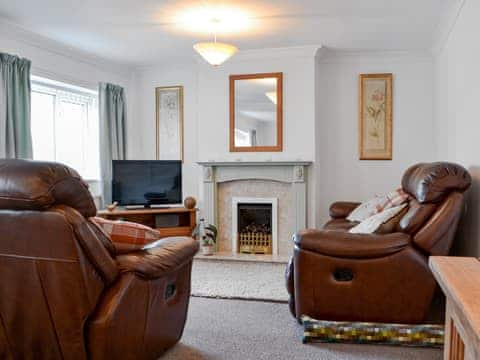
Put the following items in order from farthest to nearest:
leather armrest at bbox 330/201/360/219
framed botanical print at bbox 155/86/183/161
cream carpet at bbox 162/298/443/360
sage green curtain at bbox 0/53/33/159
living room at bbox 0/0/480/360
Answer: framed botanical print at bbox 155/86/183/161 → leather armrest at bbox 330/201/360/219 → sage green curtain at bbox 0/53/33/159 → cream carpet at bbox 162/298/443/360 → living room at bbox 0/0/480/360

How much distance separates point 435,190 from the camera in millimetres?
2492

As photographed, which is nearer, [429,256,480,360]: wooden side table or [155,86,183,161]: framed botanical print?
[429,256,480,360]: wooden side table

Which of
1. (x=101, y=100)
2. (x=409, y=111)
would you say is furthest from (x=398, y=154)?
(x=101, y=100)

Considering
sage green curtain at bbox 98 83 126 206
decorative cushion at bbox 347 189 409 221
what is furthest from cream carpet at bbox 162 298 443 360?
sage green curtain at bbox 98 83 126 206

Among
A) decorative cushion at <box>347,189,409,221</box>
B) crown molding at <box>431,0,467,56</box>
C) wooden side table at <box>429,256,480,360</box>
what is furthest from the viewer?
crown molding at <box>431,0,467,56</box>

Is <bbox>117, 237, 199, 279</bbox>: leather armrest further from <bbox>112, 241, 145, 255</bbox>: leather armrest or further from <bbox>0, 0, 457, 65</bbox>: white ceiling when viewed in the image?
<bbox>0, 0, 457, 65</bbox>: white ceiling

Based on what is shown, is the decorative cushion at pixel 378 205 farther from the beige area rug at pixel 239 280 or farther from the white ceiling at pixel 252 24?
the white ceiling at pixel 252 24

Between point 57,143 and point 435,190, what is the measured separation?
165 inches

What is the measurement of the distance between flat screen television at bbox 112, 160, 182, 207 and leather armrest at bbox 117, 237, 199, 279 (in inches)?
120

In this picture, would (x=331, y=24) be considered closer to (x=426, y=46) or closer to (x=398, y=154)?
(x=426, y=46)

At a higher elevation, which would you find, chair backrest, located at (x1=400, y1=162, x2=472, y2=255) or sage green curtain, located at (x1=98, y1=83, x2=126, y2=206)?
sage green curtain, located at (x1=98, y1=83, x2=126, y2=206)

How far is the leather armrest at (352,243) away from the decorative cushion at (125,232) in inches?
36.1

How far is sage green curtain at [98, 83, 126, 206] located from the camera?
543 cm

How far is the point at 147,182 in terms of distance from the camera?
5379 millimetres
